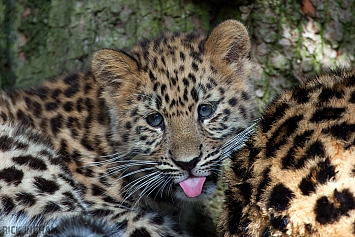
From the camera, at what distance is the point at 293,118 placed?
2494mm

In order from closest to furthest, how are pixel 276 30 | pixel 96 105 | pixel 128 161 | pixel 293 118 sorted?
pixel 293 118 < pixel 128 161 < pixel 96 105 < pixel 276 30

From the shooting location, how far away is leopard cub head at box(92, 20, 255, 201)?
3502 millimetres

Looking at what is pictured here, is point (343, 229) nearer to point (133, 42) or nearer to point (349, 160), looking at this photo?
point (349, 160)

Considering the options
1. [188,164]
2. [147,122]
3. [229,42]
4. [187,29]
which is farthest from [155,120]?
[187,29]

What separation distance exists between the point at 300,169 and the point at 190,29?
257 cm

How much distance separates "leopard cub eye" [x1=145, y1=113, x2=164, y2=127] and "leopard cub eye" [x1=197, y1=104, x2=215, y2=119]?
0.25 metres

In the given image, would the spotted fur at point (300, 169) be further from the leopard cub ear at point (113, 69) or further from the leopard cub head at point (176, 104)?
the leopard cub ear at point (113, 69)

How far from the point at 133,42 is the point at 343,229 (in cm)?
286

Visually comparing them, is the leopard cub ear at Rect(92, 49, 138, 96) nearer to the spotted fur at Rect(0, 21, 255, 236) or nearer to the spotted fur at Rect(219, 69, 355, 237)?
the spotted fur at Rect(0, 21, 255, 236)

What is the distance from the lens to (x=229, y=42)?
12.3 feet

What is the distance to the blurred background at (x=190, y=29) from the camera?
4.36 metres

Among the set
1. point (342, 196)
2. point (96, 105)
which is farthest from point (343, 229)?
point (96, 105)

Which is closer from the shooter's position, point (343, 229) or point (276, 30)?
point (343, 229)

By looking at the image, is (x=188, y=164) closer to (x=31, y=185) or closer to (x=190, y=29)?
(x=31, y=185)
